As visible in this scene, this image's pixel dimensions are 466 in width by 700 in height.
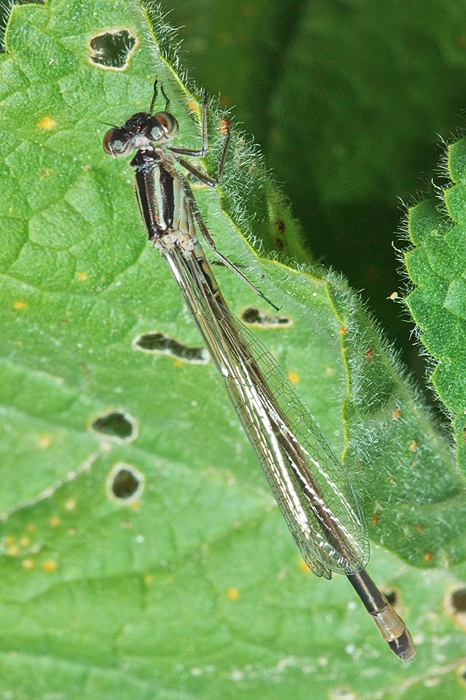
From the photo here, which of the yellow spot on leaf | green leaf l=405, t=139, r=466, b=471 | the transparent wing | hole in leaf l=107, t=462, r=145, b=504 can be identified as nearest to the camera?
green leaf l=405, t=139, r=466, b=471

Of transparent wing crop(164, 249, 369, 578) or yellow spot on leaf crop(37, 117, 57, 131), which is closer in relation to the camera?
yellow spot on leaf crop(37, 117, 57, 131)

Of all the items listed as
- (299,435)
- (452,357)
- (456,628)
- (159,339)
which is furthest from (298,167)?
(456,628)

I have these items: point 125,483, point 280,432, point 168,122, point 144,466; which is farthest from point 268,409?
point 168,122

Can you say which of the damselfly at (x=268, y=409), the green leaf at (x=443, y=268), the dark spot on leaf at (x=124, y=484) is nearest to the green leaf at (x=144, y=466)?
the dark spot on leaf at (x=124, y=484)

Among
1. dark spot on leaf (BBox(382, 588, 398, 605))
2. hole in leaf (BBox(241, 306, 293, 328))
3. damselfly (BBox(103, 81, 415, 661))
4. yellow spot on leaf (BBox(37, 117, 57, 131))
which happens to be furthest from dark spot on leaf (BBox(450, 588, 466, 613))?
yellow spot on leaf (BBox(37, 117, 57, 131))

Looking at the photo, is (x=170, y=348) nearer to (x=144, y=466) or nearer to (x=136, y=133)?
(x=144, y=466)

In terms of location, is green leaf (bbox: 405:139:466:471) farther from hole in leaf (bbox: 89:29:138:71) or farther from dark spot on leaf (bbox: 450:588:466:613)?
dark spot on leaf (bbox: 450:588:466:613)

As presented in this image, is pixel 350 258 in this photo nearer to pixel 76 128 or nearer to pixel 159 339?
pixel 159 339
